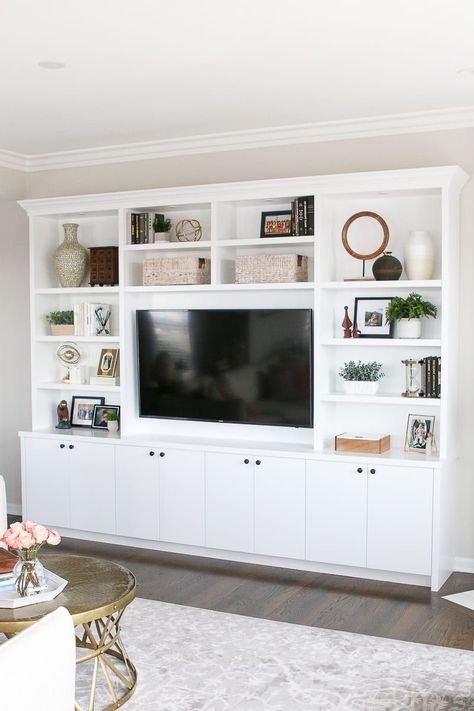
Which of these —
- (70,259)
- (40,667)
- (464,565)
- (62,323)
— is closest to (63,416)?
(62,323)

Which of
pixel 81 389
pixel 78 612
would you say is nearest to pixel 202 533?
pixel 81 389

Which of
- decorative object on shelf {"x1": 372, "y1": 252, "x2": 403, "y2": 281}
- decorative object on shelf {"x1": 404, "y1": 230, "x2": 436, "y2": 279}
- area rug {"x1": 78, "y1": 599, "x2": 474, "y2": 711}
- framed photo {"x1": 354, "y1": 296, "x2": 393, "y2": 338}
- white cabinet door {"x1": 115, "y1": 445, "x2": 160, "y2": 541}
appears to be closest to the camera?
area rug {"x1": 78, "y1": 599, "x2": 474, "y2": 711}

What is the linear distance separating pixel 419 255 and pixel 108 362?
2347mm

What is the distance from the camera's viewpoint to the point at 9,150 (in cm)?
580

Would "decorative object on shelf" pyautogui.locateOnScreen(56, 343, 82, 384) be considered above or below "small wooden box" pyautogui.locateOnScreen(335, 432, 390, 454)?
above

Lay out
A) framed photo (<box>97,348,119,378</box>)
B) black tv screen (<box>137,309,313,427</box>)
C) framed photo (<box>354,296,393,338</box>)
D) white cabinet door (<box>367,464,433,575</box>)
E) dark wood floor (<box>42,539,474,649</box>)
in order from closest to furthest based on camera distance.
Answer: dark wood floor (<box>42,539,474,649</box>), white cabinet door (<box>367,464,433,575</box>), framed photo (<box>354,296,393,338</box>), black tv screen (<box>137,309,313,427</box>), framed photo (<box>97,348,119,378</box>)

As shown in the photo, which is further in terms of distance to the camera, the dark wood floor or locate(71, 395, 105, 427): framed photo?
locate(71, 395, 105, 427): framed photo

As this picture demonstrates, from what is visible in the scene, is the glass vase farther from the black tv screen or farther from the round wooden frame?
the round wooden frame

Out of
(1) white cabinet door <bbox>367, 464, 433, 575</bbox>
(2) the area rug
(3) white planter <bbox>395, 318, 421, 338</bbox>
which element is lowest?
(2) the area rug

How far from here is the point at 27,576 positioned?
124 inches

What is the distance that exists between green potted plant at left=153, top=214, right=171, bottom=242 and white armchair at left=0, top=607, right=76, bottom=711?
3640 mm

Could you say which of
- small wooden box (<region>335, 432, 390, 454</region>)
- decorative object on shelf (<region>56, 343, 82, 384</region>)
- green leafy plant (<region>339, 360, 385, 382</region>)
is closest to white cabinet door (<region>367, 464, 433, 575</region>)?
small wooden box (<region>335, 432, 390, 454</region>)

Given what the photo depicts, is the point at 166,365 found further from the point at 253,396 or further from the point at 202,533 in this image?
the point at 202,533

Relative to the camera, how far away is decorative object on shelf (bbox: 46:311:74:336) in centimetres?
581
